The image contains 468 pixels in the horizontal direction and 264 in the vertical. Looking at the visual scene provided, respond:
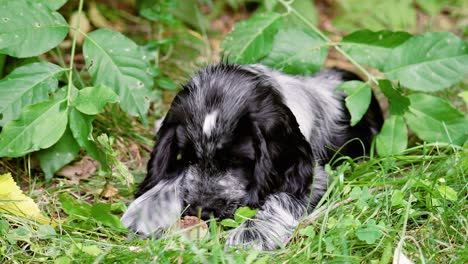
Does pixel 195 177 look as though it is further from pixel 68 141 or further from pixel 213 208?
pixel 68 141

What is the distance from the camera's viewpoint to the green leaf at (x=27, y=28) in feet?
15.6

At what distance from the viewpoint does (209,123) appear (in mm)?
4266

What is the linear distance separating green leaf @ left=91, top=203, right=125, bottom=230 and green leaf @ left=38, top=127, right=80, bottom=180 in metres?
0.84

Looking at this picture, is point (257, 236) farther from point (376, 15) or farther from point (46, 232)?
point (376, 15)

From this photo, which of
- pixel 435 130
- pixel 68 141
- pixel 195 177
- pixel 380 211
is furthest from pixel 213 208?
pixel 435 130

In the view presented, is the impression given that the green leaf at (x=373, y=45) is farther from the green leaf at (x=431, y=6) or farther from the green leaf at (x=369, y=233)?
the green leaf at (x=431, y=6)

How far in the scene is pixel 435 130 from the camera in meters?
5.17

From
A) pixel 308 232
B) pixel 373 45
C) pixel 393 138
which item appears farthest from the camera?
pixel 373 45

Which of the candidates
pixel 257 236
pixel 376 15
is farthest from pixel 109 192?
pixel 376 15

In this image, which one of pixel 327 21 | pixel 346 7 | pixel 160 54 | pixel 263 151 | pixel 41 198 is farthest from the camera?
pixel 327 21

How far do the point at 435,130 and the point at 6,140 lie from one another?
2.99 m

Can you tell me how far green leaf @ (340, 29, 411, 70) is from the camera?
540cm

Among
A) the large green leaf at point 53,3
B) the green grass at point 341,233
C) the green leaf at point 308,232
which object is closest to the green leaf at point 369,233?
the green grass at point 341,233

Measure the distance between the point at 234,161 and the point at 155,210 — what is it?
2.08 feet
